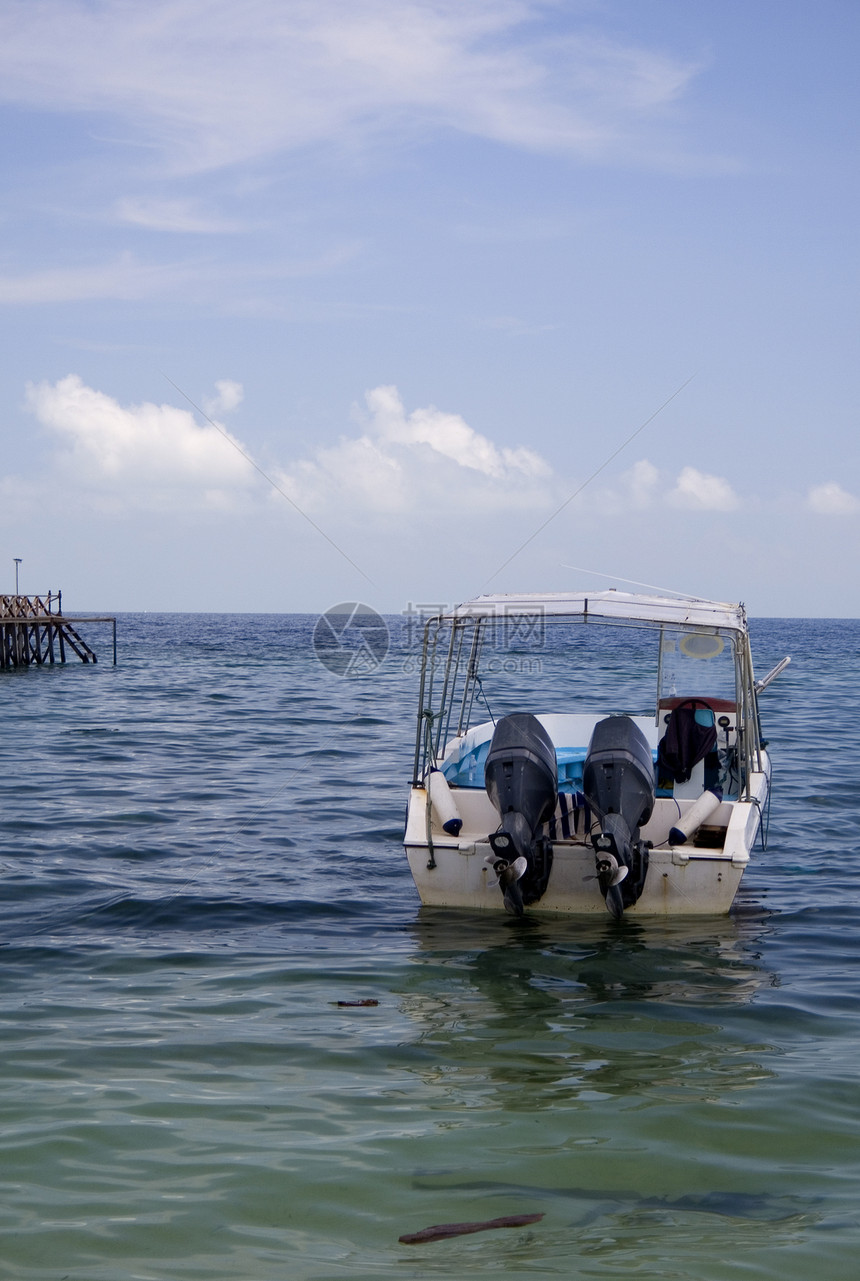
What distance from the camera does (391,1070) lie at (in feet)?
20.2

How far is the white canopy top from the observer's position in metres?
9.18

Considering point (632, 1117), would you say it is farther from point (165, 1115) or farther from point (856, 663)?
point (856, 663)

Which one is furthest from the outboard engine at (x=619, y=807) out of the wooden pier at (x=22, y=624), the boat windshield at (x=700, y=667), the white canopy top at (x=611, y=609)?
the wooden pier at (x=22, y=624)

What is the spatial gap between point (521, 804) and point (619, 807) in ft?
2.40

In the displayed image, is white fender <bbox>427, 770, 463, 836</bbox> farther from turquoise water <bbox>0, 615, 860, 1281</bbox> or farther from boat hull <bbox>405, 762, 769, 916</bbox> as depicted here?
turquoise water <bbox>0, 615, 860, 1281</bbox>

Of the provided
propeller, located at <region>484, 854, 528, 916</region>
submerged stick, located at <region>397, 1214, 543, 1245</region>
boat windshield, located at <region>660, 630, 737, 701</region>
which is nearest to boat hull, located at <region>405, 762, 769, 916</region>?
propeller, located at <region>484, 854, 528, 916</region>

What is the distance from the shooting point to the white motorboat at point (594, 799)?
838 cm

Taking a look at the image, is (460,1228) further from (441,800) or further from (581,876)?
(441,800)

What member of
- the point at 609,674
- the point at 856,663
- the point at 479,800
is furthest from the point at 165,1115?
the point at 856,663

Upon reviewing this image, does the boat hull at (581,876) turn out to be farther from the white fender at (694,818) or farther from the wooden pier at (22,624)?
the wooden pier at (22,624)

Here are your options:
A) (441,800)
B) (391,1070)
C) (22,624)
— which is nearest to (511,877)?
(441,800)

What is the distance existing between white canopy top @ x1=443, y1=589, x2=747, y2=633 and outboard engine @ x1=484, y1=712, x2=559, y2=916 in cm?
108

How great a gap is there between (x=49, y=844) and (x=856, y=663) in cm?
4501

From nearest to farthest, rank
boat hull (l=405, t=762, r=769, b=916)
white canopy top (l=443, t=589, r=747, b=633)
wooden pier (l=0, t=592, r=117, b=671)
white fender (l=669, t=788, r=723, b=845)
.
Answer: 1. boat hull (l=405, t=762, r=769, b=916)
2. white fender (l=669, t=788, r=723, b=845)
3. white canopy top (l=443, t=589, r=747, b=633)
4. wooden pier (l=0, t=592, r=117, b=671)
